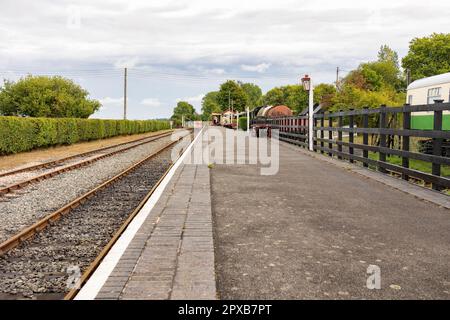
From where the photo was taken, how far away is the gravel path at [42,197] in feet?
21.8

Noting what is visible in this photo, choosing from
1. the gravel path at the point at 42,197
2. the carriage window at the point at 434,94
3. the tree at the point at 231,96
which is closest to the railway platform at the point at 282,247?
the gravel path at the point at 42,197

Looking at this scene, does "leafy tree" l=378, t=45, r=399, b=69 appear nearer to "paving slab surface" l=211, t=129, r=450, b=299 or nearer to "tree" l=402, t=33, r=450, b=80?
"tree" l=402, t=33, r=450, b=80

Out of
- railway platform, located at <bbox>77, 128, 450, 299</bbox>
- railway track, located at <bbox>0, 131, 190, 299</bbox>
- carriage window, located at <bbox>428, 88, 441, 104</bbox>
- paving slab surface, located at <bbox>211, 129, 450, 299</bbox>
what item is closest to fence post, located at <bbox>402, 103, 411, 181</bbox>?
paving slab surface, located at <bbox>211, 129, 450, 299</bbox>

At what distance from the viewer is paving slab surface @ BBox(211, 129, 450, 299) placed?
3438 millimetres

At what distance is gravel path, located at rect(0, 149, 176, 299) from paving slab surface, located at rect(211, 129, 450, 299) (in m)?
1.47

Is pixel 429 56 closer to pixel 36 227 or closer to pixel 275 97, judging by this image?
pixel 36 227

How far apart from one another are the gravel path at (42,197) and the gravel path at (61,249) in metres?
0.52

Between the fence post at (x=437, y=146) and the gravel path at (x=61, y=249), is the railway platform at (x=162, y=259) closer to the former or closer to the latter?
the gravel path at (x=61, y=249)

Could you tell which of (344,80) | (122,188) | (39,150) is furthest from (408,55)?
(122,188)

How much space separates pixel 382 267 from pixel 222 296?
5.14 feet

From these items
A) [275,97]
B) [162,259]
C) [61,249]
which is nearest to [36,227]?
[61,249]

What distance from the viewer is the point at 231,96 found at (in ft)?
373

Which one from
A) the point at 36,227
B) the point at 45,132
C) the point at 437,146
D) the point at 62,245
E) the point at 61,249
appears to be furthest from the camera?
the point at 45,132

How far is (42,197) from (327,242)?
6.16 m
